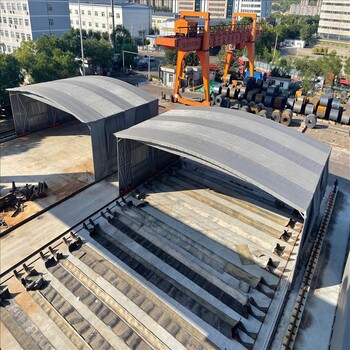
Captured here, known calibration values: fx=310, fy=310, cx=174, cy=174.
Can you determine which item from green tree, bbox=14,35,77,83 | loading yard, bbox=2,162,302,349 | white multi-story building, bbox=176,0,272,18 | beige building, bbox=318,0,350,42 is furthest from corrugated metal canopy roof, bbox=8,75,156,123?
white multi-story building, bbox=176,0,272,18

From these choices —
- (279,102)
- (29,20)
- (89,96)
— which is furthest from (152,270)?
(29,20)

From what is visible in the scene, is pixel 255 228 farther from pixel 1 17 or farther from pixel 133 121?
pixel 1 17

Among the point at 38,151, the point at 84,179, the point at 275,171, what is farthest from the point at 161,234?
the point at 38,151

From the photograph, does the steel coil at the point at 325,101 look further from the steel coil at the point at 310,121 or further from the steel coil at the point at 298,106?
the steel coil at the point at 310,121

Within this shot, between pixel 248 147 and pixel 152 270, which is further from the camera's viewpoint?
pixel 248 147

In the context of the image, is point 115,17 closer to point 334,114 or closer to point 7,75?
point 7,75

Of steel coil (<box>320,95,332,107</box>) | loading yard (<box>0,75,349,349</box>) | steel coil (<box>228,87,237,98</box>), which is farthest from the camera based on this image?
steel coil (<box>228,87,237,98</box>)

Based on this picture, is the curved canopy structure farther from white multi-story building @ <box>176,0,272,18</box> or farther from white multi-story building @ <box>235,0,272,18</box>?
white multi-story building @ <box>235,0,272,18</box>
